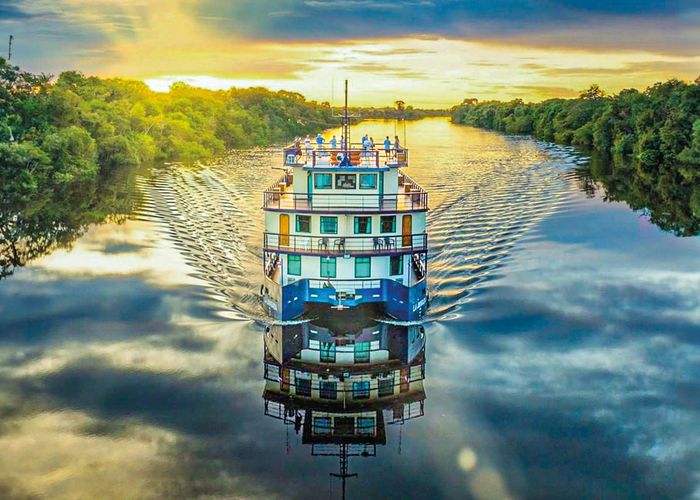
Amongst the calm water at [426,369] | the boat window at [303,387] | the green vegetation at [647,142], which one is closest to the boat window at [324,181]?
the calm water at [426,369]

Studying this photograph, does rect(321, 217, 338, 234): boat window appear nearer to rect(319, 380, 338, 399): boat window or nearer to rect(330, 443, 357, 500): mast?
rect(319, 380, 338, 399): boat window

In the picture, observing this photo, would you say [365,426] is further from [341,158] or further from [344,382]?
A: [341,158]

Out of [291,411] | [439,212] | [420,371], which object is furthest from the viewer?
[439,212]

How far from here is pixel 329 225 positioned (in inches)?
1196

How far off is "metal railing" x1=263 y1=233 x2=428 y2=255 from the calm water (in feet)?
9.93

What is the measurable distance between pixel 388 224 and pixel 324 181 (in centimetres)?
294

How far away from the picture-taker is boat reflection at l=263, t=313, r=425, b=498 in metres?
22.3

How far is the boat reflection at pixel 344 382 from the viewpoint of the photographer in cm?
2234

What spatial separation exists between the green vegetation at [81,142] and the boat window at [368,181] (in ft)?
58.2

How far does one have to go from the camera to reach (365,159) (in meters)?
32.1

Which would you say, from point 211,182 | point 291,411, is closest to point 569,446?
point 291,411

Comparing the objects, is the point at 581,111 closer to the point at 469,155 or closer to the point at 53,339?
the point at 469,155

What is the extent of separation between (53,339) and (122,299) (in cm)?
518

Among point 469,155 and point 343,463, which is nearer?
point 343,463
